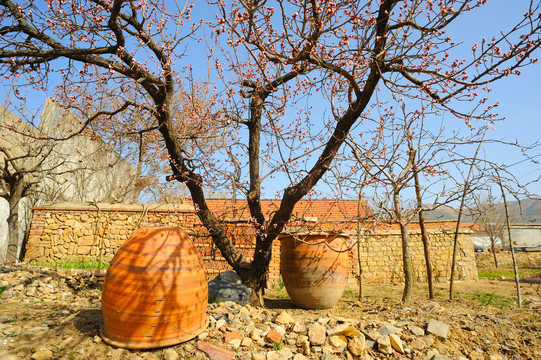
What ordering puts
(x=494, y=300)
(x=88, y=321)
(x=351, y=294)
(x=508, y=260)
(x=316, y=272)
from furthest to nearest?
(x=508, y=260)
(x=351, y=294)
(x=494, y=300)
(x=316, y=272)
(x=88, y=321)

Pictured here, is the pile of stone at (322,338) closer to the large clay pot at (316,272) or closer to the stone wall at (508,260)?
the large clay pot at (316,272)

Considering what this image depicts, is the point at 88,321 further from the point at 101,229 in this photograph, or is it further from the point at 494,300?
the point at 494,300

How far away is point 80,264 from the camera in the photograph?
7.59 m

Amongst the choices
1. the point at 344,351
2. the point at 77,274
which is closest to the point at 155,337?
the point at 344,351

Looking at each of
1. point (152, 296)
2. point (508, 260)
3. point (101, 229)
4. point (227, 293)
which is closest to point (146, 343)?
point (152, 296)

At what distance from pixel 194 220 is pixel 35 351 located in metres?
5.67

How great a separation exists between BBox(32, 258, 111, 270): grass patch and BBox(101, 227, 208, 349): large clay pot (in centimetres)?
533

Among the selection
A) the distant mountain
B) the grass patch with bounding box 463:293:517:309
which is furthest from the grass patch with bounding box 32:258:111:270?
the grass patch with bounding box 463:293:517:309

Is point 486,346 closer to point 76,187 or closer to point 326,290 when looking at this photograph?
point 326,290

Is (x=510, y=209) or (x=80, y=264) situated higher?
(x=510, y=209)

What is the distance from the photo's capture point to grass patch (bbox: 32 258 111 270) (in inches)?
291

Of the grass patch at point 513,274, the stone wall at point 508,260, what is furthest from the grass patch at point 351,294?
the stone wall at point 508,260

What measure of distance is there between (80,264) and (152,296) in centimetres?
628

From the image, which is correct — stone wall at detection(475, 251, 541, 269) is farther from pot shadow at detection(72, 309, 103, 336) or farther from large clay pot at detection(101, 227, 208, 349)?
pot shadow at detection(72, 309, 103, 336)
